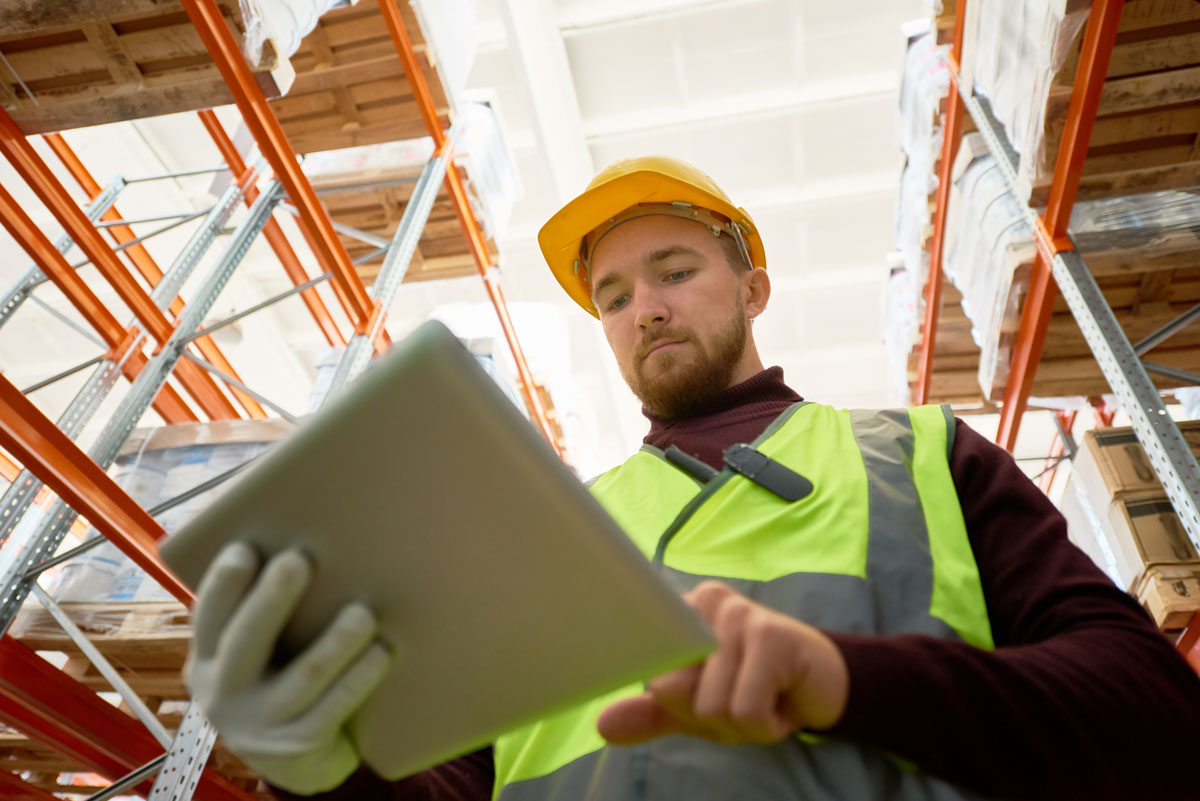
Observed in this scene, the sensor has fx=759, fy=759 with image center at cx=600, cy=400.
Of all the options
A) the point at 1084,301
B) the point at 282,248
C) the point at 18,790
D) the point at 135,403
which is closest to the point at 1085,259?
the point at 1084,301

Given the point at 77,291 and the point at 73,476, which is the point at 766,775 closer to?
the point at 73,476

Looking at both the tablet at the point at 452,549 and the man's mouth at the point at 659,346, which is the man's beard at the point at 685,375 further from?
the tablet at the point at 452,549

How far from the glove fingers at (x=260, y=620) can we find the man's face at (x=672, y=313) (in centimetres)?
126

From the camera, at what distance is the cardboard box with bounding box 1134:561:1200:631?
11.4ft

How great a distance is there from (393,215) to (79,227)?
A: 2260mm

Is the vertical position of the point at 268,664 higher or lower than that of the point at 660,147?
lower

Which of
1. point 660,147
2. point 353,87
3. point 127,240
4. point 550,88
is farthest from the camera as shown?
point 660,147

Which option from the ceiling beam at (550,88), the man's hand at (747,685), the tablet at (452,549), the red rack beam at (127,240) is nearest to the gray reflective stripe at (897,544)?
the man's hand at (747,685)

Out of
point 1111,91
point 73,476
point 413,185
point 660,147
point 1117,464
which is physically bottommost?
point 73,476

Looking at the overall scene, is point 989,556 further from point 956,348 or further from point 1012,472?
point 956,348

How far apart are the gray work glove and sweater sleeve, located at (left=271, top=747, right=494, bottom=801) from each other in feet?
1.01

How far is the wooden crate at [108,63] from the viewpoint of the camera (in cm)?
354

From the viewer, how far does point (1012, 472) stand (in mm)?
1400

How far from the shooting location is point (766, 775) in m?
1.04
